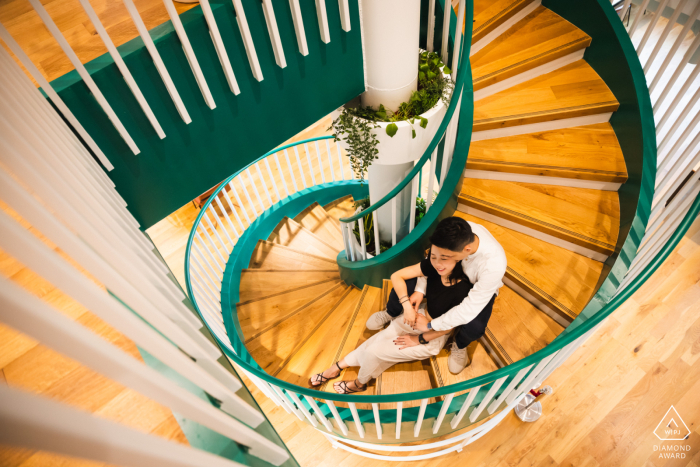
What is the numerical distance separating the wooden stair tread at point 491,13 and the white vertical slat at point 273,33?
218 cm

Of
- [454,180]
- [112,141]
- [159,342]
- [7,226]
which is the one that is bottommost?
[454,180]

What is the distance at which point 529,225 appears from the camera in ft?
9.87

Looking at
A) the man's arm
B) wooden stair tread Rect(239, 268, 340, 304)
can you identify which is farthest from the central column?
wooden stair tread Rect(239, 268, 340, 304)

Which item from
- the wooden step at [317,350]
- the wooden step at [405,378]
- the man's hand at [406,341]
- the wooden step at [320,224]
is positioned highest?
the man's hand at [406,341]

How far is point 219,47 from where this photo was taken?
6.43 feet

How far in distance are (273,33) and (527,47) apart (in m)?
2.62

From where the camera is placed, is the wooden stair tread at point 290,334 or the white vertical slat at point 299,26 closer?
the white vertical slat at point 299,26

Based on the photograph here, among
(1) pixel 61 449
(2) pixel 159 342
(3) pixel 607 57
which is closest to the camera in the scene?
(1) pixel 61 449

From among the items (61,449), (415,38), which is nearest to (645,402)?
(415,38)

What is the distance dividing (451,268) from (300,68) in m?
1.57

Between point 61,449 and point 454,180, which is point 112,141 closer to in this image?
point 61,449

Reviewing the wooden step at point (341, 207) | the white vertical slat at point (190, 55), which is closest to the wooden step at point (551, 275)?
the white vertical slat at point (190, 55)

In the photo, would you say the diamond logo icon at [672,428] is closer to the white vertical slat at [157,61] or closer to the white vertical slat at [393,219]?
the white vertical slat at [393,219]

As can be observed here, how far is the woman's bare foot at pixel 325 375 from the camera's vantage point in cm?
306
